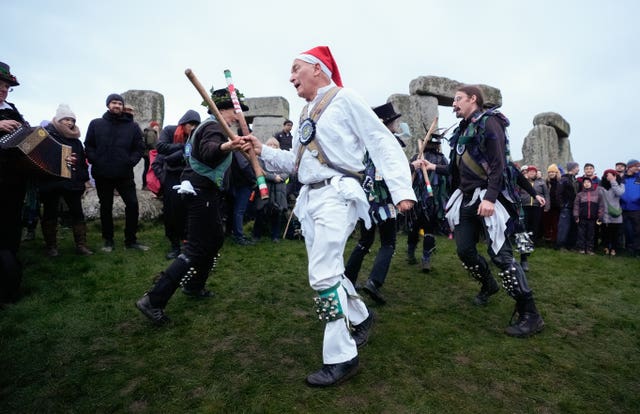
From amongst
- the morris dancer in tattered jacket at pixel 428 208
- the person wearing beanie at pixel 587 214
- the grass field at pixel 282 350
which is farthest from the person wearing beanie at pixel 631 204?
the morris dancer in tattered jacket at pixel 428 208

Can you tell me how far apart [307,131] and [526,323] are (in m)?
2.49

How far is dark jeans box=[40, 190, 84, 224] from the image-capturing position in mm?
5355

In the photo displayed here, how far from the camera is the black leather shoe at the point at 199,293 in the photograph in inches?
166

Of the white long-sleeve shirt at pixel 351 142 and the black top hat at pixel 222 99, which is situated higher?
the black top hat at pixel 222 99

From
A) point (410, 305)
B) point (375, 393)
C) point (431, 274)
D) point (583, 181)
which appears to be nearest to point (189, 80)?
point (375, 393)

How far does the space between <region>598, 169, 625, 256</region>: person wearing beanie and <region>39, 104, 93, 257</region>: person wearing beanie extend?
9386 mm

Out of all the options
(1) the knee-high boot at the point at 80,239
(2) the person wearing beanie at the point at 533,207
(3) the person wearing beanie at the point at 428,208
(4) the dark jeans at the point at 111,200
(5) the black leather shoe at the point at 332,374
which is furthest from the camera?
(2) the person wearing beanie at the point at 533,207

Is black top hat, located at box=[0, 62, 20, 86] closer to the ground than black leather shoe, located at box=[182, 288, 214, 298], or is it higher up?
higher up

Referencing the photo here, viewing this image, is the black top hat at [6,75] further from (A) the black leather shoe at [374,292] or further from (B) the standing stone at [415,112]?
(B) the standing stone at [415,112]

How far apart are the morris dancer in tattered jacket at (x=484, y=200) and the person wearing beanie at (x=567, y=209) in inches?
228

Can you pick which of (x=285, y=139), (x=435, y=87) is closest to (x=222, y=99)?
(x=285, y=139)

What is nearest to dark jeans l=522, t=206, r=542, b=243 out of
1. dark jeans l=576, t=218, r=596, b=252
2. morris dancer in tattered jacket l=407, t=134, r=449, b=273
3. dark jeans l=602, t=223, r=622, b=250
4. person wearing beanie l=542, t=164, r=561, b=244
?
person wearing beanie l=542, t=164, r=561, b=244

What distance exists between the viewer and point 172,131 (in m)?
5.90

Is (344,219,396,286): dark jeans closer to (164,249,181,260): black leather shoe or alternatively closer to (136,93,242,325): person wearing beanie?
(136,93,242,325): person wearing beanie
